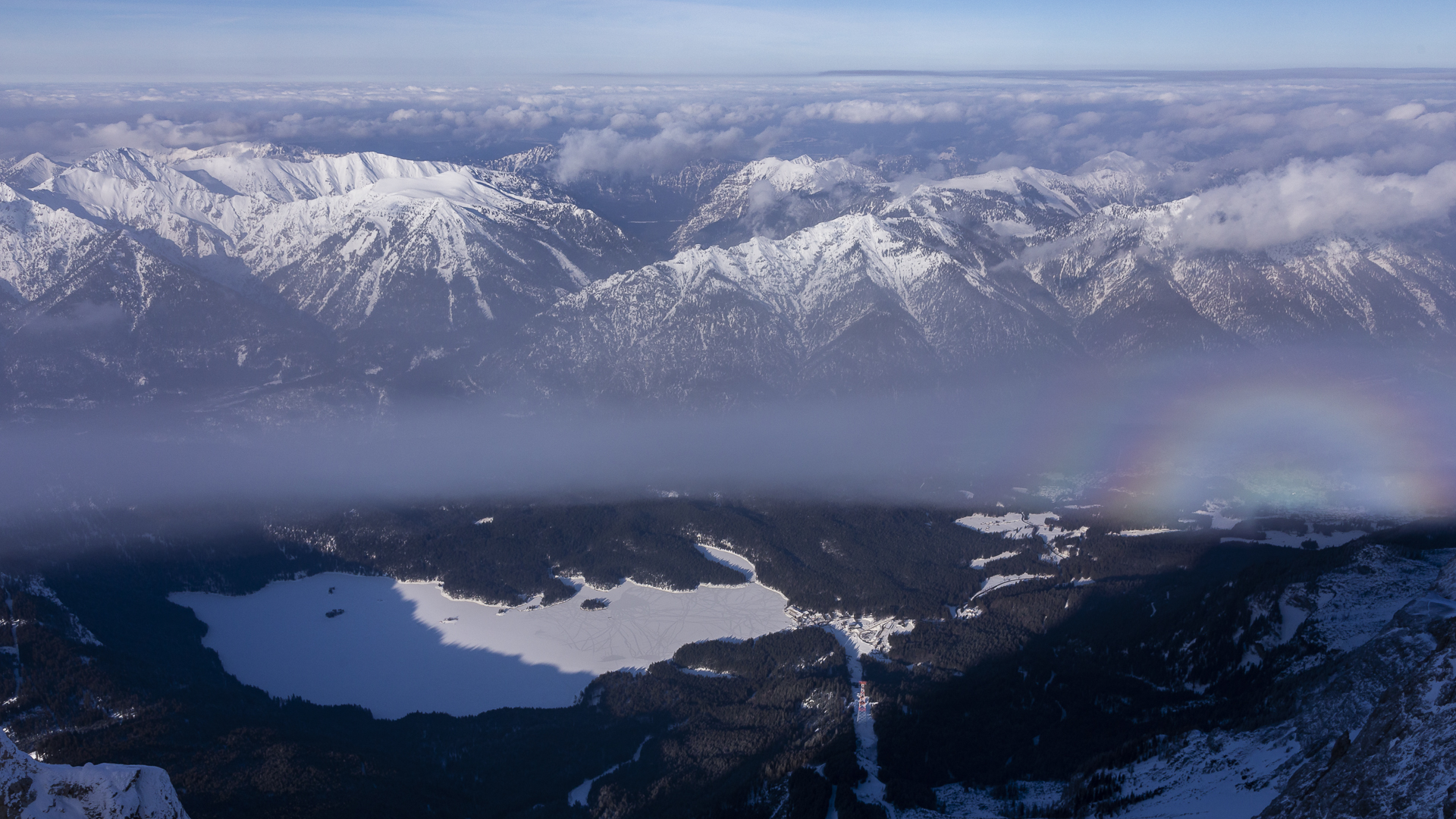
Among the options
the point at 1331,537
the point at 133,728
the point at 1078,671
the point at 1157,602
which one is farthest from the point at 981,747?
the point at 1331,537

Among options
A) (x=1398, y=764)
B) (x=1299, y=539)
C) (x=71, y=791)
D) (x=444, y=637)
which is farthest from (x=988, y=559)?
(x=71, y=791)

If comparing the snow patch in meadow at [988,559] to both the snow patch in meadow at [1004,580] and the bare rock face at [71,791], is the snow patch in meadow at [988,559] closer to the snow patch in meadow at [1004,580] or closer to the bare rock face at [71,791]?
the snow patch in meadow at [1004,580]

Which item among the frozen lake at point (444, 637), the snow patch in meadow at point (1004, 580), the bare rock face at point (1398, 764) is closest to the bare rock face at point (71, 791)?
the bare rock face at point (1398, 764)

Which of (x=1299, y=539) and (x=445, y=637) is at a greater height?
(x=1299, y=539)

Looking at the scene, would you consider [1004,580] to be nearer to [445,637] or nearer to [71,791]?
[445,637]

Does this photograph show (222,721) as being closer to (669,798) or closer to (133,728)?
(133,728)
